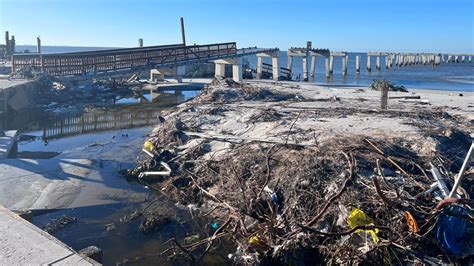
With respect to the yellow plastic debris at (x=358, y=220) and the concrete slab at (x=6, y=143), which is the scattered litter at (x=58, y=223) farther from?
the yellow plastic debris at (x=358, y=220)

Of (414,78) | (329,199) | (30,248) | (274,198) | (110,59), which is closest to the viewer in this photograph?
(30,248)

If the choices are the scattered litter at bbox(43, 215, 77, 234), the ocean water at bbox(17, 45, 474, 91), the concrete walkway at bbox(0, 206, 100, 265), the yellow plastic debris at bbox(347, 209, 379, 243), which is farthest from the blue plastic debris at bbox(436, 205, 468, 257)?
the ocean water at bbox(17, 45, 474, 91)

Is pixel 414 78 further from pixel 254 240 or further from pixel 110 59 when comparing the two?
pixel 254 240

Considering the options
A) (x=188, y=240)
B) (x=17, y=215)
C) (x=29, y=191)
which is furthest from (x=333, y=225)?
(x=29, y=191)

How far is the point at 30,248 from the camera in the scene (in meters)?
4.99

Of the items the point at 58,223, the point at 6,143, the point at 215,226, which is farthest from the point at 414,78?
the point at 58,223

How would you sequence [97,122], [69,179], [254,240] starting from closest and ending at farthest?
[254,240]
[69,179]
[97,122]

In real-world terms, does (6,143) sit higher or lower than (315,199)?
higher

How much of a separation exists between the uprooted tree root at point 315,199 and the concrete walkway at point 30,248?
5.81 ft

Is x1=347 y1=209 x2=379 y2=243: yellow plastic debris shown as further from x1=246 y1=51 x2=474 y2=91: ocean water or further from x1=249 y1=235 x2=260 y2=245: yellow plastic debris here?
x1=246 y1=51 x2=474 y2=91: ocean water

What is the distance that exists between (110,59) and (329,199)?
22.8 meters

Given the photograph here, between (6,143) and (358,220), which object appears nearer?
(358,220)

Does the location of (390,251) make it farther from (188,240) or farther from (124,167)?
(124,167)

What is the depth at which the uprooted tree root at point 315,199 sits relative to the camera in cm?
570
